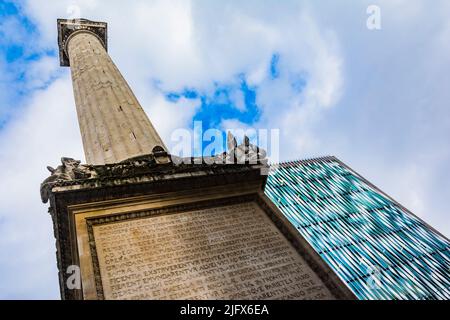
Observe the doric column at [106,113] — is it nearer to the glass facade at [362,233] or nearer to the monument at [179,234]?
the monument at [179,234]

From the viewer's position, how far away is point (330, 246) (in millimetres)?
29859

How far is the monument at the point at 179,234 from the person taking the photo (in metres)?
6.36

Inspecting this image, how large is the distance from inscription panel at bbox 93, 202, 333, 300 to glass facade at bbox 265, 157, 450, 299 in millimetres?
21096

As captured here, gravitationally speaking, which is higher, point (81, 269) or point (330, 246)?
point (81, 269)

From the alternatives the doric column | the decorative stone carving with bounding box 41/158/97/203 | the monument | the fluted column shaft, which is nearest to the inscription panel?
the monument

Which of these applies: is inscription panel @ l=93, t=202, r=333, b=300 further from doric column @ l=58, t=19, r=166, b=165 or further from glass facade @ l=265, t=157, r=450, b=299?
glass facade @ l=265, t=157, r=450, b=299

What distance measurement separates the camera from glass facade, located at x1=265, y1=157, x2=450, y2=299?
27.4 m

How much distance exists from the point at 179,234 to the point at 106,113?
700 cm

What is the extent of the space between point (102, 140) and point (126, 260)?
598cm


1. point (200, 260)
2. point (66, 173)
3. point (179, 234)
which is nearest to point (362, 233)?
point (179, 234)

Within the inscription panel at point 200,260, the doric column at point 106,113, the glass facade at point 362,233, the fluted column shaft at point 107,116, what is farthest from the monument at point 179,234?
the glass facade at point 362,233

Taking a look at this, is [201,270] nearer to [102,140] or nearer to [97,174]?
[97,174]

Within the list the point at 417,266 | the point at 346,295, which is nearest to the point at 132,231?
the point at 346,295

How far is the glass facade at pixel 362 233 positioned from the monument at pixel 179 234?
20.7 m
